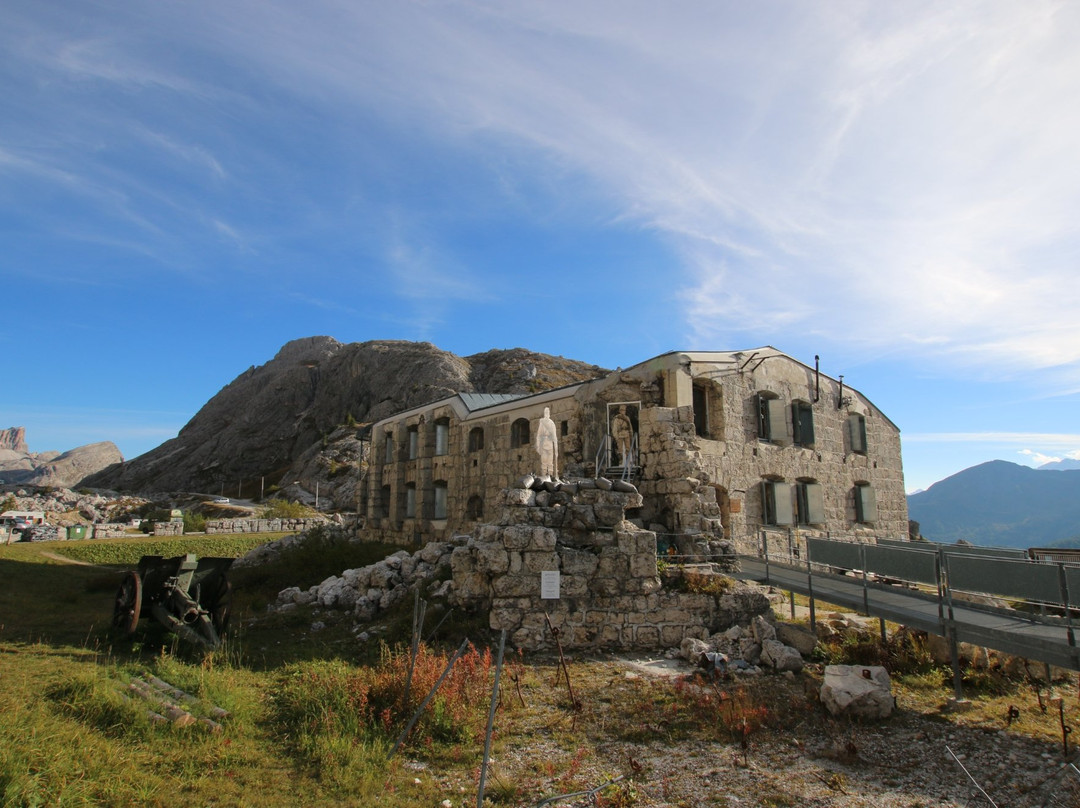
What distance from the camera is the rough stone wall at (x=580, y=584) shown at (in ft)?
35.3

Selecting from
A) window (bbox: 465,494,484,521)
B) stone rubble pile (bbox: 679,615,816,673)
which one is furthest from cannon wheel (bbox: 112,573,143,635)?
window (bbox: 465,494,484,521)

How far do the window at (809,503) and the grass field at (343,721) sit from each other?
1229 cm

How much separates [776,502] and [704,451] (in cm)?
335

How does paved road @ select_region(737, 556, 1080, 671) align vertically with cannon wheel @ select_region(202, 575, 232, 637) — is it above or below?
above

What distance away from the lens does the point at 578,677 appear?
9.54 meters

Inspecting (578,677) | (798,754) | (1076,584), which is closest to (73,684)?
(578,677)

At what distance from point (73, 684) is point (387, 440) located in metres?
27.4

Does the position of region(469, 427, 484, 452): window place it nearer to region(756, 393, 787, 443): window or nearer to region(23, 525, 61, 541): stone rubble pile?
region(756, 393, 787, 443): window

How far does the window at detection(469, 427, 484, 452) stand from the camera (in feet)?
88.5

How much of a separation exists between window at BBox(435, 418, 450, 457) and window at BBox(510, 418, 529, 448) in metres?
5.53

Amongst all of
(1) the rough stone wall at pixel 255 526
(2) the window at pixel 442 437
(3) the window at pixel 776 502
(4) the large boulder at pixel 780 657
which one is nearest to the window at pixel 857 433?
(3) the window at pixel 776 502

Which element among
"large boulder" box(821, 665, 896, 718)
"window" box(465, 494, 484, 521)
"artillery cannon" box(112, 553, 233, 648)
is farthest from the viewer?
"window" box(465, 494, 484, 521)

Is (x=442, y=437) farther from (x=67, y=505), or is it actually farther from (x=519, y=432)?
(x=67, y=505)

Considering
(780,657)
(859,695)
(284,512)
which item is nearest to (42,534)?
(284,512)
